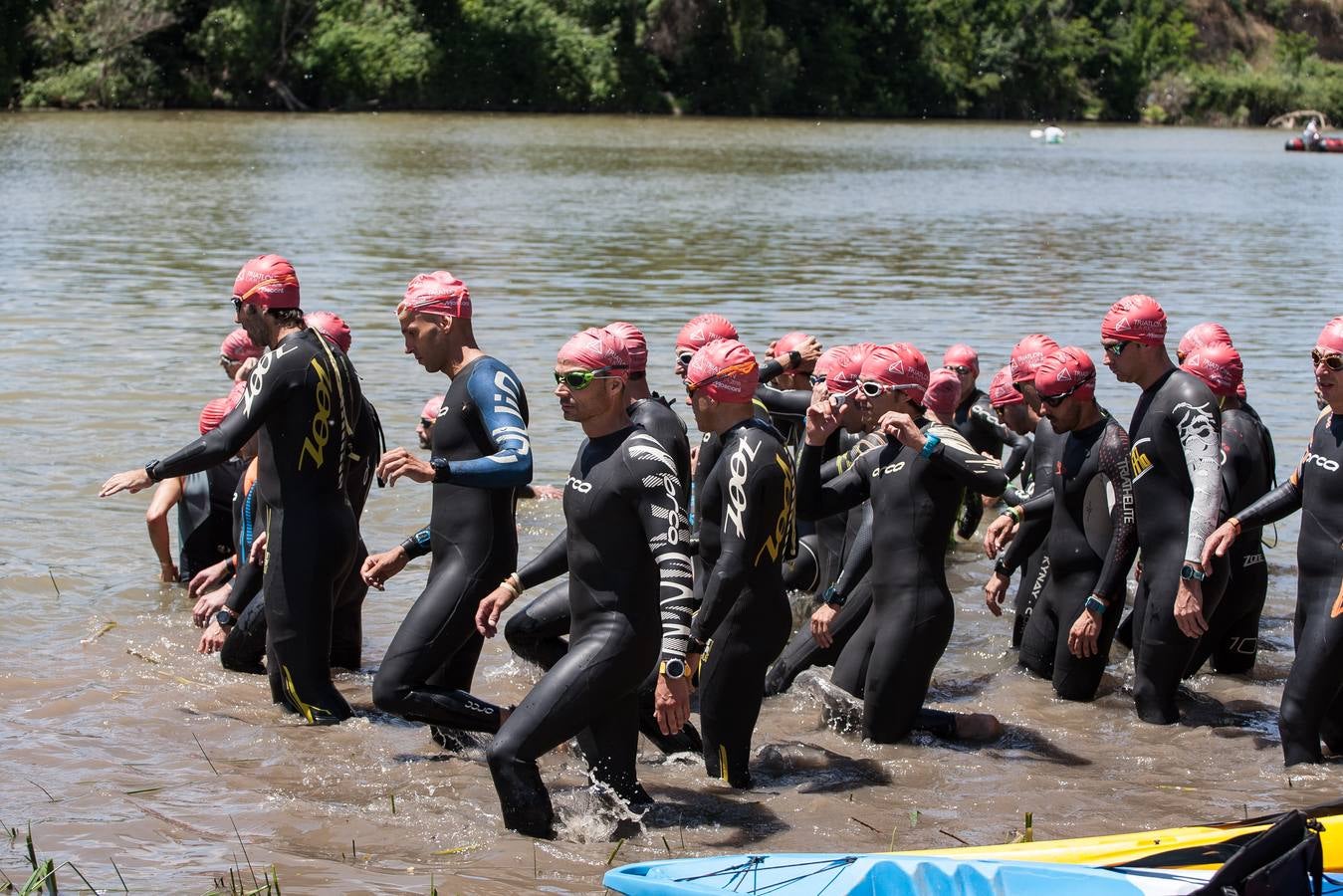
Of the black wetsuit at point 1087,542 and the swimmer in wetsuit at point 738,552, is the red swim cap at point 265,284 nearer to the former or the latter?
the swimmer in wetsuit at point 738,552

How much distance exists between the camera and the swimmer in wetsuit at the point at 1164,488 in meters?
7.89

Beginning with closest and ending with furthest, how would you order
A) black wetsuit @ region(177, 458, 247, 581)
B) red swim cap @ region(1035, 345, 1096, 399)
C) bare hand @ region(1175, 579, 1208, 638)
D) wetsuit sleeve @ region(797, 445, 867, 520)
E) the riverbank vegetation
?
1. bare hand @ region(1175, 579, 1208, 638)
2. wetsuit sleeve @ region(797, 445, 867, 520)
3. red swim cap @ region(1035, 345, 1096, 399)
4. black wetsuit @ region(177, 458, 247, 581)
5. the riverbank vegetation

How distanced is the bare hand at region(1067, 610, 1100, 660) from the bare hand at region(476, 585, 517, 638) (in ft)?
9.96

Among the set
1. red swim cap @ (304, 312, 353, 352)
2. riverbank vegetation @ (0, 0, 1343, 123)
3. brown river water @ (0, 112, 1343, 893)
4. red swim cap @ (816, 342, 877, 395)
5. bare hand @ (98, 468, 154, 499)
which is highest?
riverbank vegetation @ (0, 0, 1343, 123)

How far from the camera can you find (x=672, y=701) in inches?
247

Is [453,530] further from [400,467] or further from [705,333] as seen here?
[705,333]

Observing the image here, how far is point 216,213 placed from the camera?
33938 millimetres

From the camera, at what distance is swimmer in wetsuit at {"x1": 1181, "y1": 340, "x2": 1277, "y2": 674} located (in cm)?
894

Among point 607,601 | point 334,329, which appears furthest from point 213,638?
point 607,601

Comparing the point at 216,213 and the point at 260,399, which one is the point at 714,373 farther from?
the point at 216,213

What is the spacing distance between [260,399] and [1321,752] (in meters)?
5.02

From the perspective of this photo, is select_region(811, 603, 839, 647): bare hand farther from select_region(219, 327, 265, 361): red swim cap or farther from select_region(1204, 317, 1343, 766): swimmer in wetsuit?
select_region(219, 327, 265, 361): red swim cap

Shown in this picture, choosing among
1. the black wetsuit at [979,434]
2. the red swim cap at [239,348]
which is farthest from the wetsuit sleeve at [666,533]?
the black wetsuit at [979,434]

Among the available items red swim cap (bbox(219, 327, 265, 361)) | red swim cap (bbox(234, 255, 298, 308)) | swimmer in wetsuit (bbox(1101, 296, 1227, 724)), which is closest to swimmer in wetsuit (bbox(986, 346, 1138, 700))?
swimmer in wetsuit (bbox(1101, 296, 1227, 724))
